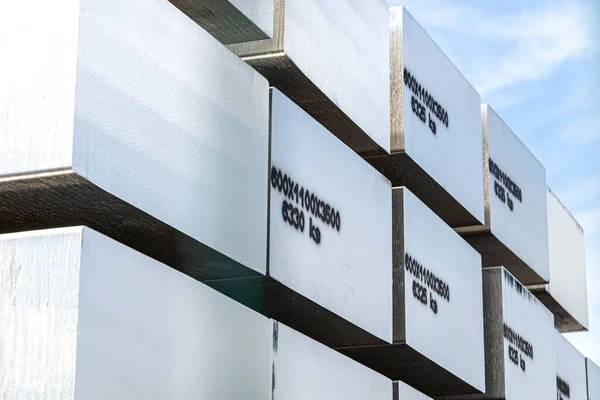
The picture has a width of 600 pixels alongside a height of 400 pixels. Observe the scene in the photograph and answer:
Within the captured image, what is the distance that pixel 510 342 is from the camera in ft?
13.4

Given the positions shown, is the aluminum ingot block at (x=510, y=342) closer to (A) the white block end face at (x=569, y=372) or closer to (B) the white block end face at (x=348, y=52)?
(A) the white block end face at (x=569, y=372)

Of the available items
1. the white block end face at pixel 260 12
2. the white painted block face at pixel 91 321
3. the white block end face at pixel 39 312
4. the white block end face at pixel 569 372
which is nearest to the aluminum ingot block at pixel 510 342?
the white block end face at pixel 569 372

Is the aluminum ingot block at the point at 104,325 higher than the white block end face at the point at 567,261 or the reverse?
the reverse

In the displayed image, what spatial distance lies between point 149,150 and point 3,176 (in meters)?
0.28

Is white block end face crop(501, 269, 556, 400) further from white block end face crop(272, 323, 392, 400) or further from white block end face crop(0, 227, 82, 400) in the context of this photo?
white block end face crop(0, 227, 82, 400)

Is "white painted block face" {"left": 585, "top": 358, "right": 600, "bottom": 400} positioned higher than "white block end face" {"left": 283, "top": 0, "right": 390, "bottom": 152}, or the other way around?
"white block end face" {"left": 283, "top": 0, "right": 390, "bottom": 152}

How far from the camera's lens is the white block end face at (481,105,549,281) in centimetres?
425

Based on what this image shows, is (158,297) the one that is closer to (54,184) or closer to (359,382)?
(54,184)

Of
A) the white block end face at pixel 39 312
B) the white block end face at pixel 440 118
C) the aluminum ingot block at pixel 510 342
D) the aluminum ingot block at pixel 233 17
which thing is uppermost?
the white block end face at pixel 440 118

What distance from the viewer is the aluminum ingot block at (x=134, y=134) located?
2.04m

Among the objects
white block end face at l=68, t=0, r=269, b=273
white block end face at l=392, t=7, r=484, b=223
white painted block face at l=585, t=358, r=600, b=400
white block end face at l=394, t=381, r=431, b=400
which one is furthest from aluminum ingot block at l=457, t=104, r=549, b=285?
white block end face at l=68, t=0, r=269, b=273

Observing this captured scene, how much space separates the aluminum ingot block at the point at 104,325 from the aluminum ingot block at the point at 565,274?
9.32 feet

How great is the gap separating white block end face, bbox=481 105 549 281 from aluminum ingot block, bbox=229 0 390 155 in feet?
3.18

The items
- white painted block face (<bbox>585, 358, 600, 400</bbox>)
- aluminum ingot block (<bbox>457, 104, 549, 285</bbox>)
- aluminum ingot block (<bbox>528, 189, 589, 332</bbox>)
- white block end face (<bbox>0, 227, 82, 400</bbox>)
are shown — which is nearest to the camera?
white block end face (<bbox>0, 227, 82, 400</bbox>)
